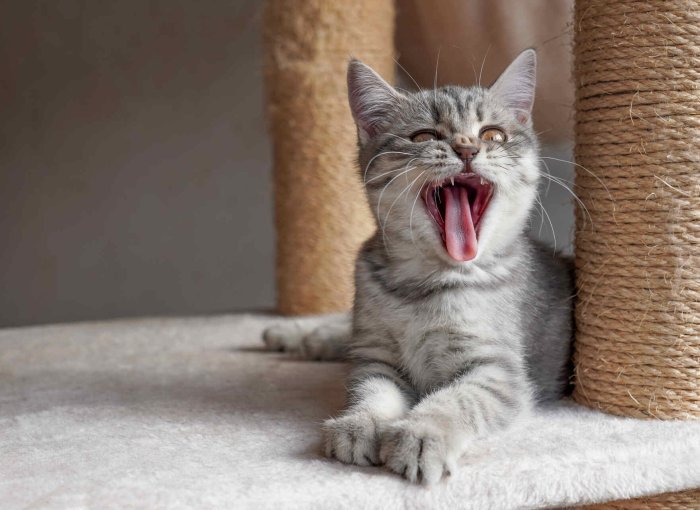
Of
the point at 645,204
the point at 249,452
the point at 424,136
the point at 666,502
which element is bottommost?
the point at 666,502

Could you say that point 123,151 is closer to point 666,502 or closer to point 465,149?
point 465,149

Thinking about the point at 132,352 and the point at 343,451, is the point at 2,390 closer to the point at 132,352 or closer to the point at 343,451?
the point at 132,352

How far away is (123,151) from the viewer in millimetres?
3908

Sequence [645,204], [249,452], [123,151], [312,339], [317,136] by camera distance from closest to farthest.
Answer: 1. [249,452]
2. [645,204]
3. [312,339]
4. [317,136]
5. [123,151]

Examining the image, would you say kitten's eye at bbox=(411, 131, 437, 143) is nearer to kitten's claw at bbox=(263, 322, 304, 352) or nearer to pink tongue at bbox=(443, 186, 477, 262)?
pink tongue at bbox=(443, 186, 477, 262)

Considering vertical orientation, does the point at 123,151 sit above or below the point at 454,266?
above

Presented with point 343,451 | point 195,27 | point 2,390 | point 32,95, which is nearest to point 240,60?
point 195,27

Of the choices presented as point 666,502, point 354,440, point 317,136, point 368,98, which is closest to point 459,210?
point 368,98

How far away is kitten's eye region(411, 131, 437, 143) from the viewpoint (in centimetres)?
139

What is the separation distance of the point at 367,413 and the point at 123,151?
3.01m

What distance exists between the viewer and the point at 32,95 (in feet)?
12.7

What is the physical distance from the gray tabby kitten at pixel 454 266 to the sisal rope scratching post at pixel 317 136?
0.86 meters

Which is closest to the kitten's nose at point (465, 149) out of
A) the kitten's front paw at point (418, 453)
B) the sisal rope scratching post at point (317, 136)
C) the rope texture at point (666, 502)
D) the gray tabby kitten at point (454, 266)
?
the gray tabby kitten at point (454, 266)

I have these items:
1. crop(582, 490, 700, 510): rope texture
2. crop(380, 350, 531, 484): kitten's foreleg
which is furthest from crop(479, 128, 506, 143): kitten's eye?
crop(582, 490, 700, 510): rope texture
